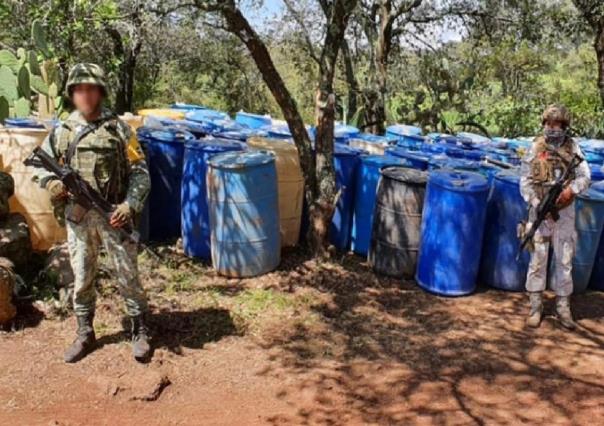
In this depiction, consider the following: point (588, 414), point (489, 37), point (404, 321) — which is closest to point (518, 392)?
point (588, 414)

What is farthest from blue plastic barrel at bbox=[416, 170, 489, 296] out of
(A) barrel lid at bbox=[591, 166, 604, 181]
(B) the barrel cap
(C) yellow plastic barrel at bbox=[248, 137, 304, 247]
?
(A) barrel lid at bbox=[591, 166, 604, 181]

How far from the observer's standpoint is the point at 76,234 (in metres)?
3.65

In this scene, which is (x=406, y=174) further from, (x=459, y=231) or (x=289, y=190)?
(x=289, y=190)

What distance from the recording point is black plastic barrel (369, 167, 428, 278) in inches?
194

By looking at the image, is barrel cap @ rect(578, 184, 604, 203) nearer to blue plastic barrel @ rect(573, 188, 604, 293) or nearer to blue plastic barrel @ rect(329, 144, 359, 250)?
blue plastic barrel @ rect(573, 188, 604, 293)

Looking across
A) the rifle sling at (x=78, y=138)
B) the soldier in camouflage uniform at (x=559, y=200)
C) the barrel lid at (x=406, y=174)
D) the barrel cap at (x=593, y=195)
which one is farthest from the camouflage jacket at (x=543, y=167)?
the rifle sling at (x=78, y=138)

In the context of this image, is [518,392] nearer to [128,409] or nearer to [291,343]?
[291,343]

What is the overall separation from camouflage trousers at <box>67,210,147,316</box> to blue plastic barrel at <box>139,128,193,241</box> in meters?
1.84

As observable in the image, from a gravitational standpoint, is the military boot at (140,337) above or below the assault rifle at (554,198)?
below

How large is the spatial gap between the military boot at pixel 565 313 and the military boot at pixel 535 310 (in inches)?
5.2

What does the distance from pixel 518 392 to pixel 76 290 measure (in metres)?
2.73

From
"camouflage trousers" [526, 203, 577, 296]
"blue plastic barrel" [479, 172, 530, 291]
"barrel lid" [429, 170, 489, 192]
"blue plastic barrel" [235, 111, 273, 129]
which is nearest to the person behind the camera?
"camouflage trousers" [526, 203, 577, 296]

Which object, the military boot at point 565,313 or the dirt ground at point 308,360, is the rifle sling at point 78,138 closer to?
the dirt ground at point 308,360

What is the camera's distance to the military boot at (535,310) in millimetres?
4367
